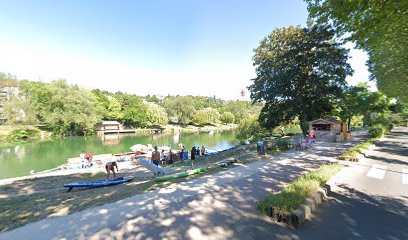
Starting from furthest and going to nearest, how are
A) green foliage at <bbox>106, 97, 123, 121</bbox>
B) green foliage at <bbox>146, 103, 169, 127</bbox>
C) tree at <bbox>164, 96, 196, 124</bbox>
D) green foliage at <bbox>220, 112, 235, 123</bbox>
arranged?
green foliage at <bbox>220, 112, 235, 123</bbox>, tree at <bbox>164, 96, 196, 124</bbox>, green foliage at <bbox>146, 103, 169, 127</bbox>, green foliage at <bbox>106, 97, 123, 121</bbox>

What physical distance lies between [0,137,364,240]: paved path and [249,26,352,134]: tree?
67.6 ft

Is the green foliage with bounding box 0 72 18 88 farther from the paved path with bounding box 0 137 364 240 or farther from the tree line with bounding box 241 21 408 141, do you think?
the paved path with bounding box 0 137 364 240

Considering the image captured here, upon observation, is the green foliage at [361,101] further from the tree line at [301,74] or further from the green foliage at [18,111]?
the green foliage at [18,111]

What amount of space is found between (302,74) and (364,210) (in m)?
22.3

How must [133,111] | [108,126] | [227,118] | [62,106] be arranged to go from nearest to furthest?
[62,106], [108,126], [133,111], [227,118]

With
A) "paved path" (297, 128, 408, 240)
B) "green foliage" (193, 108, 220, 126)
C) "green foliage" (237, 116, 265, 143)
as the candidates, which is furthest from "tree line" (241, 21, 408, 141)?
"green foliage" (193, 108, 220, 126)

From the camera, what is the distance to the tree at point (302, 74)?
2291cm

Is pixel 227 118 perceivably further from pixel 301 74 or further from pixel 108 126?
pixel 301 74

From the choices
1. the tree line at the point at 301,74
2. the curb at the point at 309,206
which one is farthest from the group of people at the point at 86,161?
the tree line at the point at 301,74

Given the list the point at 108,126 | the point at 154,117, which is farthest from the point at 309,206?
the point at 154,117

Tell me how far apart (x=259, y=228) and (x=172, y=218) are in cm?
202

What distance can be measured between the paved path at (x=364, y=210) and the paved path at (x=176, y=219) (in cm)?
103

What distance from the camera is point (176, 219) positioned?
4480 millimetres

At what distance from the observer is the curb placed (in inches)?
166
